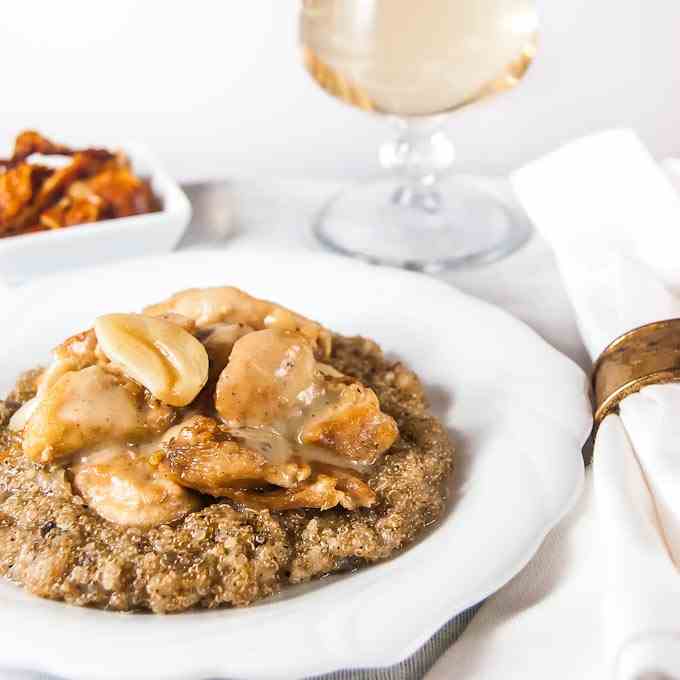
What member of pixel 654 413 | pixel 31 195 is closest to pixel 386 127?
pixel 31 195

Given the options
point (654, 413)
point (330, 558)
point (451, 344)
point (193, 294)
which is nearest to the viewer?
point (330, 558)

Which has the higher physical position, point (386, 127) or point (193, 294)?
point (193, 294)

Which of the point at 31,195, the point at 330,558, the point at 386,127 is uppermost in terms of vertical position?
the point at 330,558

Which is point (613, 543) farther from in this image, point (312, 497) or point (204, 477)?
point (204, 477)

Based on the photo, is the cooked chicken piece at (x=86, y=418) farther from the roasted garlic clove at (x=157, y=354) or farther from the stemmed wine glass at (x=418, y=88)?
the stemmed wine glass at (x=418, y=88)

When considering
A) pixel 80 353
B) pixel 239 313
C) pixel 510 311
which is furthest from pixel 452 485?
pixel 510 311

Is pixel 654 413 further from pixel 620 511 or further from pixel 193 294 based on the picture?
pixel 193 294

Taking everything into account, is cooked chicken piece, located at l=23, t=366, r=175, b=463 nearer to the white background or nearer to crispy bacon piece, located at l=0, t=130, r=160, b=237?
crispy bacon piece, located at l=0, t=130, r=160, b=237
